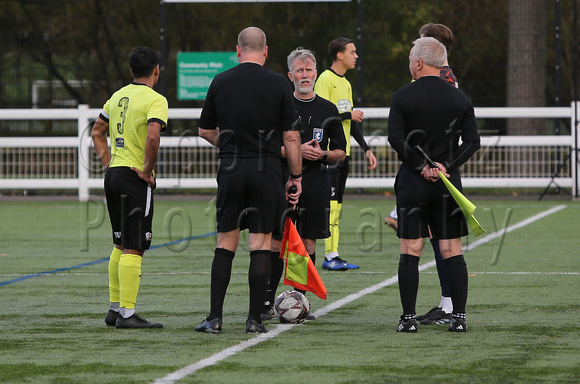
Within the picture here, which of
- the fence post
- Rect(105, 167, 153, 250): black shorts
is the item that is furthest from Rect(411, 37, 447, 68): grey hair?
the fence post

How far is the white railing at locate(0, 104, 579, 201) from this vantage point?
18.8 m

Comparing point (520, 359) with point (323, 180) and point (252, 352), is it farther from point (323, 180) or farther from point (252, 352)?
point (323, 180)

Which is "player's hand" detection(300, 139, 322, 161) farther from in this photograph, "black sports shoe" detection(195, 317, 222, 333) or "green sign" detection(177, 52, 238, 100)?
"green sign" detection(177, 52, 238, 100)

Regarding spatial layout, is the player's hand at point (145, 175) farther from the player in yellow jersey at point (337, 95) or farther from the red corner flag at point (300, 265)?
the player in yellow jersey at point (337, 95)

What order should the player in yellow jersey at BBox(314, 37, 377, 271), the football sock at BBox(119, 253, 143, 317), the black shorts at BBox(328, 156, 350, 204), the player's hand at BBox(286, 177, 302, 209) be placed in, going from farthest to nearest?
1. the player in yellow jersey at BBox(314, 37, 377, 271)
2. the black shorts at BBox(328, 156, 350, 204)
3. the football sock at BBox(119, 253, 143, 317)
4. the player's hand at BBox(286, 177, 302, 209)

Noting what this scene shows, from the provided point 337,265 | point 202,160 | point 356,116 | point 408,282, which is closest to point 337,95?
point 356,116

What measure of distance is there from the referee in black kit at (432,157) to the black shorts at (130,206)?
181 centimetres

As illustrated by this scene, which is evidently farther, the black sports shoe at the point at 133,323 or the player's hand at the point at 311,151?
the player's hand at the point at 311,151

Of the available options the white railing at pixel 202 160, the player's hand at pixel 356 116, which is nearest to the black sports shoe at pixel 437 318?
the player's hand at pixel 356 116

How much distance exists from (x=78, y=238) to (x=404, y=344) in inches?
316

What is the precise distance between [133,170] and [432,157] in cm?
210

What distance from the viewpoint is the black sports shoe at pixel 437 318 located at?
23.7 feet

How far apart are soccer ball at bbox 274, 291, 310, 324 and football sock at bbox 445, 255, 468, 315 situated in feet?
3.46

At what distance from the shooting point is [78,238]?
44.3 ft
